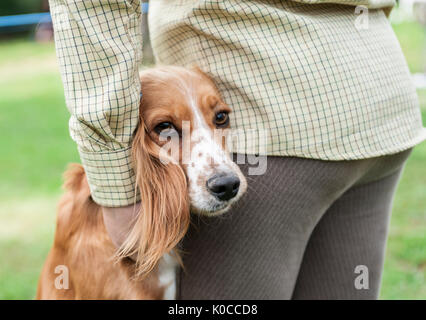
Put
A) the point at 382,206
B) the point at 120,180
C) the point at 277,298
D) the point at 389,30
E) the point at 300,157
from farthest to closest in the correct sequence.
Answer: the point at 382,206 < the point at 389,30 < the point at 277,298 < the point at 300,157 < the point at 120,180

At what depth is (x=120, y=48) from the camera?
5.04ft

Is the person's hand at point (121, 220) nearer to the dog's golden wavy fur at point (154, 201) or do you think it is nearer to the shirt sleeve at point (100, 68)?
the dog's golden wavy fur at point (154, 201)

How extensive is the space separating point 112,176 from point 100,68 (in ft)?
1.13

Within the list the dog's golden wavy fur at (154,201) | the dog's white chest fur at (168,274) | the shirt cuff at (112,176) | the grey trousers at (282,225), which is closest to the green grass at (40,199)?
the grey trousers at (282,225)

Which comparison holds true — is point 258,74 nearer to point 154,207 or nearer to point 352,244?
point 154,207

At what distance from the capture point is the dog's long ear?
170cm

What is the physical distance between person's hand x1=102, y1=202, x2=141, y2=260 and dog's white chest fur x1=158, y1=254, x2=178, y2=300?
0.43 meters

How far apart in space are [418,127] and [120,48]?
120 cm

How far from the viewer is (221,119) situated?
2111 millimetres

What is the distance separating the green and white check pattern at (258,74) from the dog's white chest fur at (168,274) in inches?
21.8

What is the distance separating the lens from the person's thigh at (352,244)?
83.7 inches

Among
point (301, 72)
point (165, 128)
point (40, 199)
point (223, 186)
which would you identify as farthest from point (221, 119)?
point (40, 199)

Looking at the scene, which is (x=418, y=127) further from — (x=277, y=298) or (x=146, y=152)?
(x=146, y=152)
